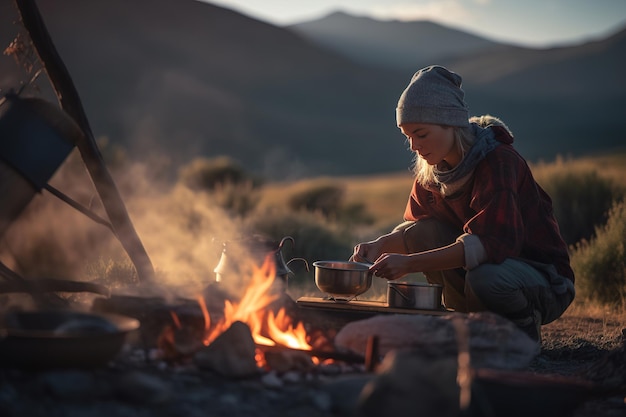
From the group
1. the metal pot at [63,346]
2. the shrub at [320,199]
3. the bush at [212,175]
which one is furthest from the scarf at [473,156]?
the bush at [212,175]

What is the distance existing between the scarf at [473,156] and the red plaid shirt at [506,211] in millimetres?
51

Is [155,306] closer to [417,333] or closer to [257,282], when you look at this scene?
[257,282]

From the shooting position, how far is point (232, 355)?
355 centimetres

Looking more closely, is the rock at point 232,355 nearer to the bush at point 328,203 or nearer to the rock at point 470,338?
the rock at point 470,338

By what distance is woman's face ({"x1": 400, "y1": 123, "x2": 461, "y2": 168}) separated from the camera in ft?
14.7

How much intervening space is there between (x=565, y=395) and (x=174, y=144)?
56.7 metres

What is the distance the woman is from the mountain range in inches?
1490

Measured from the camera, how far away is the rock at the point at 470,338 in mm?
3771

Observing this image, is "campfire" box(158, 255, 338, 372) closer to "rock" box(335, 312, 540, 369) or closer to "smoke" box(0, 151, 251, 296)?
"rock" box(335, 312, 540, 369)

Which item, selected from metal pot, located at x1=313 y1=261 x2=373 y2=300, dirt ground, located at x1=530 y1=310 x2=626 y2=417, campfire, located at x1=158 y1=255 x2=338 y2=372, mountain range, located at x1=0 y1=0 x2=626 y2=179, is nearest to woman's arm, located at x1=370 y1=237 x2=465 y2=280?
metal pot, located at x1=313 y1=261 x2=373 y2=300

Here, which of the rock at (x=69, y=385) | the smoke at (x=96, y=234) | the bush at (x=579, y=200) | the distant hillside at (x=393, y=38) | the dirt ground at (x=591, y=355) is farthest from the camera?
the distant hillside at (x=393, y=38)

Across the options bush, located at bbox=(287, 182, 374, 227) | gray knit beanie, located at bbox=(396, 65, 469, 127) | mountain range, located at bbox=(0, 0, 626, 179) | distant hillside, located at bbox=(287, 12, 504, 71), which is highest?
distant hillside, located at bbox=(287, 12, 504, 71)

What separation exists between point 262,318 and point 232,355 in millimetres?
645

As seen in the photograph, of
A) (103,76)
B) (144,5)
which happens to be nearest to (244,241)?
(103,76)
